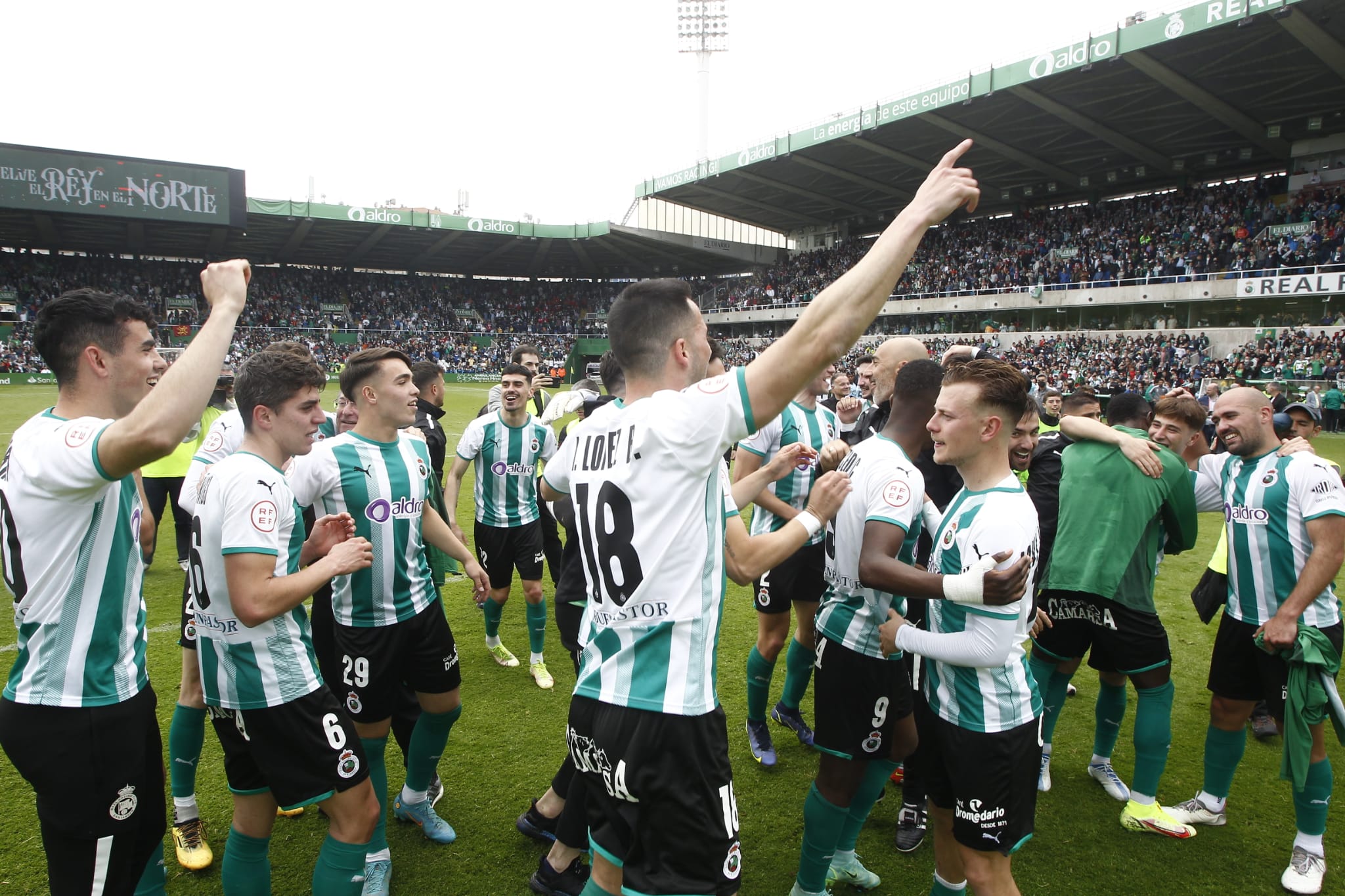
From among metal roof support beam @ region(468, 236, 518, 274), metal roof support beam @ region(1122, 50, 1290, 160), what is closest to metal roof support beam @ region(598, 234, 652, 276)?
metal roof support beam @ region(468, 236, 518, 274)

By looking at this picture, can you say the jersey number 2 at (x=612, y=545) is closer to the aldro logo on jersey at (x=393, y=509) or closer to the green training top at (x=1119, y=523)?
the aldro logo on jersey at (x=393, y=509)

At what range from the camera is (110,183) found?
1336 inches

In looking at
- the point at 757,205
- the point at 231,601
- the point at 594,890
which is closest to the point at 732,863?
the point at 594,890

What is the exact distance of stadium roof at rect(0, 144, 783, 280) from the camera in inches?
1318

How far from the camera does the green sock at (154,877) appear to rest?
100 inches

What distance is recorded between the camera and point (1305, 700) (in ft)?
11.1

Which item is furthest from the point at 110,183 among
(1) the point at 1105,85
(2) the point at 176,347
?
(1) the point at 1105,85

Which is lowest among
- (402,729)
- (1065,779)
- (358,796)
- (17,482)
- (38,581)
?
(1065,779)

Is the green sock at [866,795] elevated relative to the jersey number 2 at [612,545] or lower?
lower

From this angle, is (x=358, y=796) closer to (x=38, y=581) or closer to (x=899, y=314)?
(x=38, y=581)

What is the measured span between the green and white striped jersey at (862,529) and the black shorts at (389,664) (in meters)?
1.80

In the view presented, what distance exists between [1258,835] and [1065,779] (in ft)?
2.87

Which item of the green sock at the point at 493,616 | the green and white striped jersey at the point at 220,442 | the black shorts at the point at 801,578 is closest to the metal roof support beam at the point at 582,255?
the green sock at the point at 493,616

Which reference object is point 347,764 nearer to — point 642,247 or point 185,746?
point 185,746
